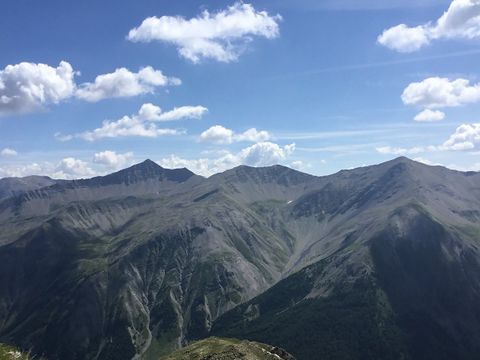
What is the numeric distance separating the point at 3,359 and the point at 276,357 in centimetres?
7790

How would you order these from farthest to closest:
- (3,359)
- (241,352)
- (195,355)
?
(195,355), (241,352), (3,359)

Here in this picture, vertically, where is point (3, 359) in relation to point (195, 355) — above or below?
above

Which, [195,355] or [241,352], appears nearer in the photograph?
[241,352]

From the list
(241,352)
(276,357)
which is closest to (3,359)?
A: (241,352)

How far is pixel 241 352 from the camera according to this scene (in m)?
132

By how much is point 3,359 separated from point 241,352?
224 ft

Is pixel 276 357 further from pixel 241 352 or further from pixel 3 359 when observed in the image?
pixel 3 359

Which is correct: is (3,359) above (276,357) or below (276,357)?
above

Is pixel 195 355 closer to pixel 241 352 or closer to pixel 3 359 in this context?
pixel 241 352

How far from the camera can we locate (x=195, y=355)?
142 m

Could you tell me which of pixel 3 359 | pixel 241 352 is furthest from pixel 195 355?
pixel 3 359

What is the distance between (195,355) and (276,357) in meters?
23.7

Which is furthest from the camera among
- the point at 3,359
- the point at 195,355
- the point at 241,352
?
the point at 195,355

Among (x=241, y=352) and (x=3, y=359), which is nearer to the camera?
(x=3, y=359)
